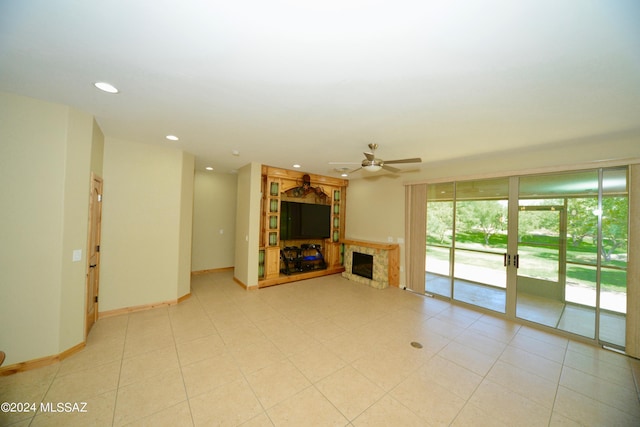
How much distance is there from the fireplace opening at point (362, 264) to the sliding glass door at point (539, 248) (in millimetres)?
1345

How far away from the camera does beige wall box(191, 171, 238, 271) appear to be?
19.4 ft

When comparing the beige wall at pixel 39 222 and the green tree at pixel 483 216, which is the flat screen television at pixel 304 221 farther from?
the beige wall at pixel 39 222

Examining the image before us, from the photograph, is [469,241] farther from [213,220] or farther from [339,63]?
[213,220]

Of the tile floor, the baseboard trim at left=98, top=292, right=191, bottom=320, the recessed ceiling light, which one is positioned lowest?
the tile floor

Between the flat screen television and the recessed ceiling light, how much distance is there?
3.85m

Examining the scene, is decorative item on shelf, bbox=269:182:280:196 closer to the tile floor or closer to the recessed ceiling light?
the tile floor

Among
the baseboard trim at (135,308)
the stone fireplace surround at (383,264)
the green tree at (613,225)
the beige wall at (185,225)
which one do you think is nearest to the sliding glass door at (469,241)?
the stone fireplace surround at (383,264)

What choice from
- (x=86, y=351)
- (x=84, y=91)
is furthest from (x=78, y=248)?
(x=84, y=91)

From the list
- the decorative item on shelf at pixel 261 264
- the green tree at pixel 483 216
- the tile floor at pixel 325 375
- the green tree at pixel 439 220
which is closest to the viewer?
the tile floor at pixel 325 375

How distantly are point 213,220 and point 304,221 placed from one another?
8.42ft

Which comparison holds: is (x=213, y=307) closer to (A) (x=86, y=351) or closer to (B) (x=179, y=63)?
(A) (x=86, y=351)

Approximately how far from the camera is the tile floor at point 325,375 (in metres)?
1.90

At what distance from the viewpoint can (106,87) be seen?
Result: 2037 mm

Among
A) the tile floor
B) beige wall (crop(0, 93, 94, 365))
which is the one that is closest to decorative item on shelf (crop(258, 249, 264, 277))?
the tile floor
